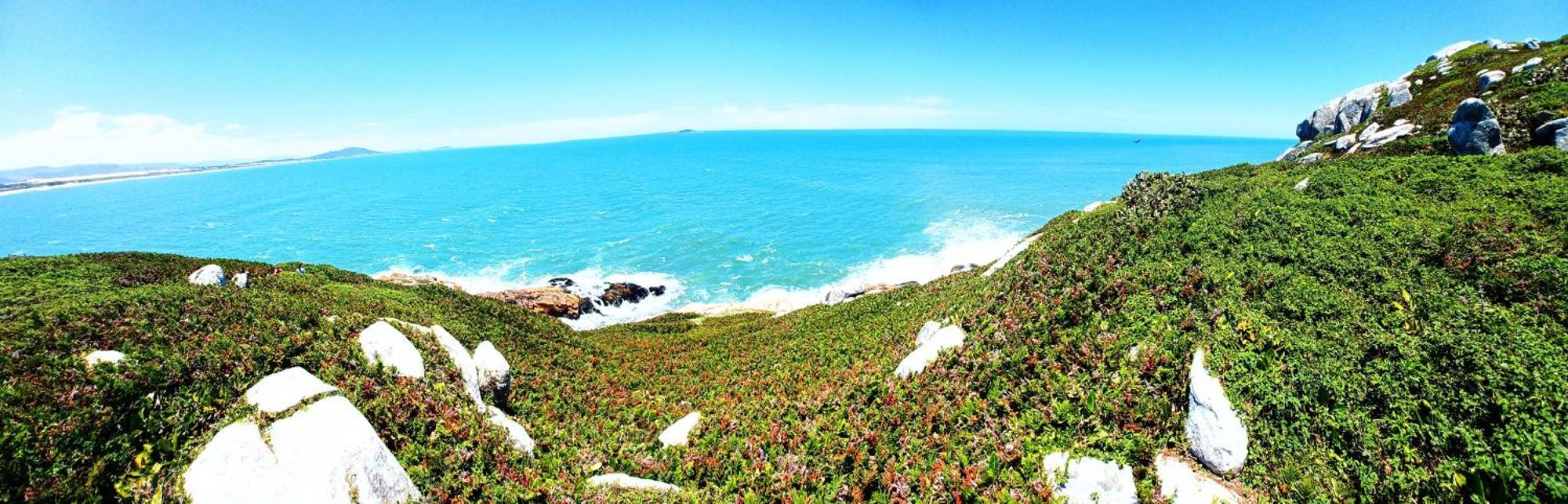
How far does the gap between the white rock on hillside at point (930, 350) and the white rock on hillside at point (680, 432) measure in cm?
549

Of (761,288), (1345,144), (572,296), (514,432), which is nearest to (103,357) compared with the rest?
(514,432)

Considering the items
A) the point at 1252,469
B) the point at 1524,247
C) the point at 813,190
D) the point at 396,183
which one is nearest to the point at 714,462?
the point at 1252,469

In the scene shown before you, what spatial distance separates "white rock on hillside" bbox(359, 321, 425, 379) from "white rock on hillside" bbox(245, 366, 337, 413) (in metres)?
1.81

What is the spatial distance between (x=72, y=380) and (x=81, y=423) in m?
1.20

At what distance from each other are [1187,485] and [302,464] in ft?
45.1

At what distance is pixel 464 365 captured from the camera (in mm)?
13969

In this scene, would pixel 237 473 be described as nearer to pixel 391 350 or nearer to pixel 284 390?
pixel 284 390

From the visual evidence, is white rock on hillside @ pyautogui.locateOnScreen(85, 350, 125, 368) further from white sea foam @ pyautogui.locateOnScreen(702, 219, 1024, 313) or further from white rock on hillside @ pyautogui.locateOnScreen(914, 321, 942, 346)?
white sea foam @ pyautogui.locateOnScreen(702, 219, 1024, 313)

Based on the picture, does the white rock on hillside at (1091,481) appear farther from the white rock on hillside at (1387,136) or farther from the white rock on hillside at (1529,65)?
the white rock on hillside at (1529,65)

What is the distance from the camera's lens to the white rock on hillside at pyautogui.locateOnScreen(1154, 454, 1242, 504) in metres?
7.72

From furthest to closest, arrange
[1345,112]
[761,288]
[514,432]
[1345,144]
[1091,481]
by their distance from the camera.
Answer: [761,288]
[1345,112]
[1345,144]
[514,432]
[1091,481]

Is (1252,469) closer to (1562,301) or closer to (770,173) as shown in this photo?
(1562,301)

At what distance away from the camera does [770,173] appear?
141 m

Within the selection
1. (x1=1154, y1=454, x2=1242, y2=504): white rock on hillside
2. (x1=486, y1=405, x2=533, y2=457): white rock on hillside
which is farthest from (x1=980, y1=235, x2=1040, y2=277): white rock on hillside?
(x1=486, y1=405, x2=533, y2=457): white rock on hillside
